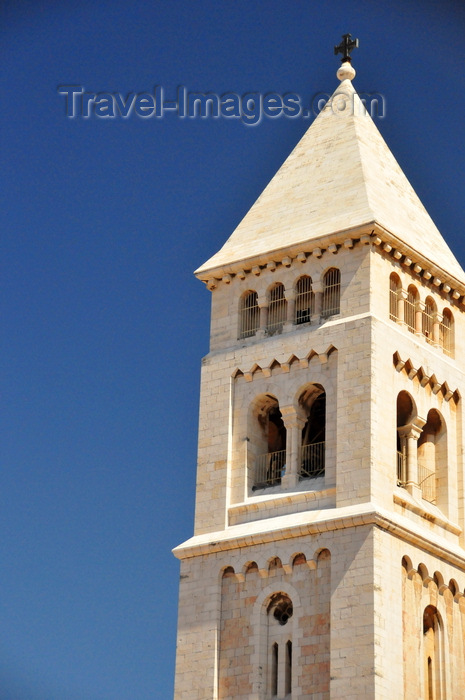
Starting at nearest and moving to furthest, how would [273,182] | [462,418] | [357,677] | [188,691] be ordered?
[357,677]
[188,691]
[462,418]
[273,182]

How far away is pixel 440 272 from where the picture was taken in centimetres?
4791

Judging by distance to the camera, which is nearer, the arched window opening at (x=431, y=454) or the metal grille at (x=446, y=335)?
the arched window opening at (x=431, y=454)

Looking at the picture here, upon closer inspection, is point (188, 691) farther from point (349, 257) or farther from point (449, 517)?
point (349, 257)

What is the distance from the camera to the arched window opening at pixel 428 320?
47750 mm

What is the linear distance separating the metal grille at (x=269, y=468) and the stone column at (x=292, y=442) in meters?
0.60

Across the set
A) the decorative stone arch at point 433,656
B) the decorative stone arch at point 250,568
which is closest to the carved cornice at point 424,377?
the decorative stone arch at point 433,656

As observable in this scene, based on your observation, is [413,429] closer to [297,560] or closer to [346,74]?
[297,560]

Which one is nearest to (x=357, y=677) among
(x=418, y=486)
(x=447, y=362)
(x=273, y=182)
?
(x=418, y=486)

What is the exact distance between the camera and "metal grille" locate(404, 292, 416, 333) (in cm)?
4709

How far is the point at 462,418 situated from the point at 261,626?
8.10 m

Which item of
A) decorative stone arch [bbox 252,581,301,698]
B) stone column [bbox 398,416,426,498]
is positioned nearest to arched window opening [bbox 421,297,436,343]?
stone column [bbox 398,416,426,498]

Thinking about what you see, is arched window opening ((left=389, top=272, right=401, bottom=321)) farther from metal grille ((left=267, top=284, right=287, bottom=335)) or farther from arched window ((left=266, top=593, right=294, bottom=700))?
arched window ((left=266, top=593, right=294, bottom=700))

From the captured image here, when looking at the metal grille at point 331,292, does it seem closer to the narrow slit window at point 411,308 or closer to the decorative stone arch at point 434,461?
the narrow slit window at point 411,308

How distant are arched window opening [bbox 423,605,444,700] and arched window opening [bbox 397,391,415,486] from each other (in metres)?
3.39
